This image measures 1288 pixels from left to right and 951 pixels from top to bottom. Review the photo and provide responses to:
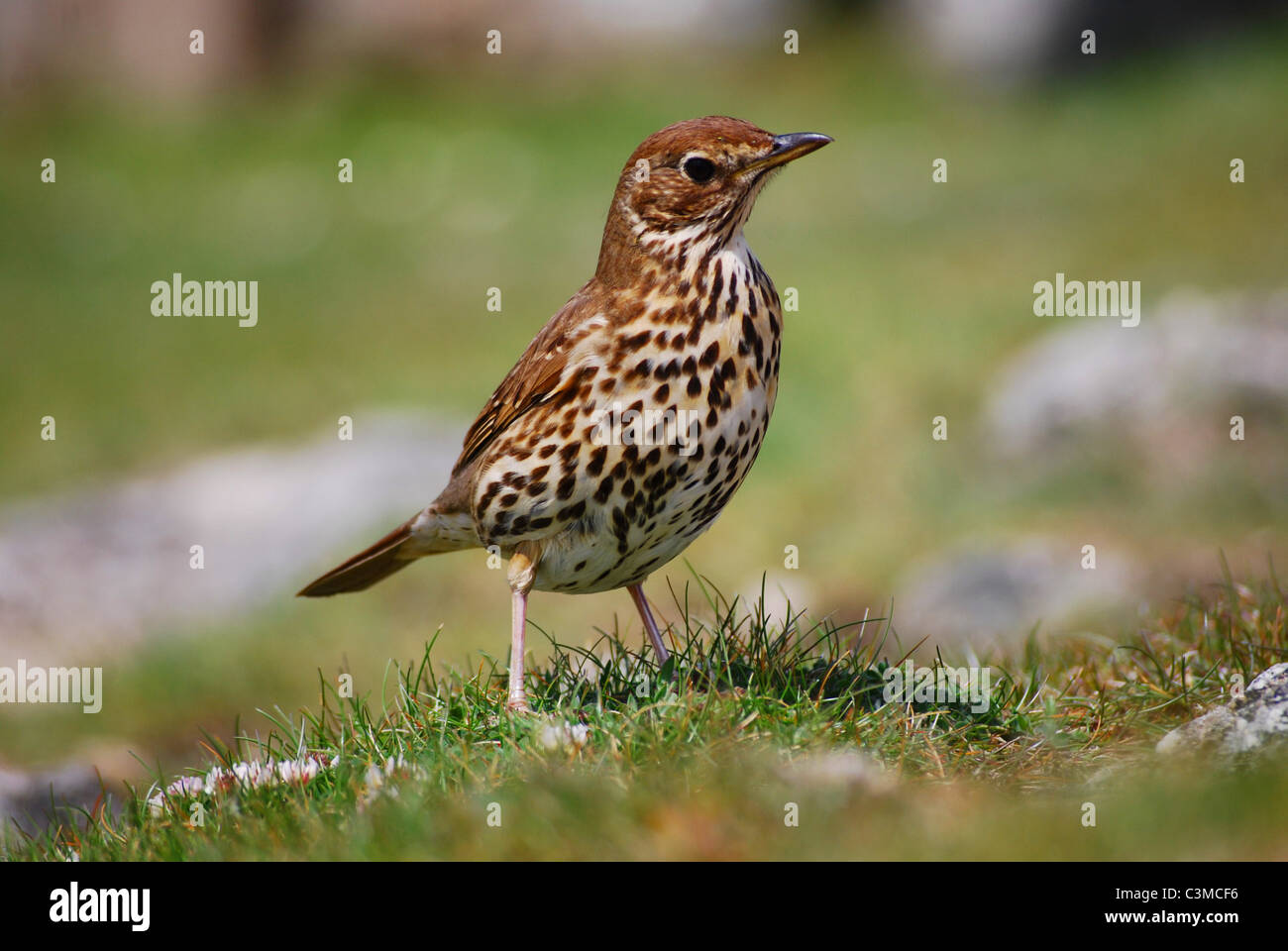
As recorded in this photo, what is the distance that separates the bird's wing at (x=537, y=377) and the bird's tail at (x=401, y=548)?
33cm

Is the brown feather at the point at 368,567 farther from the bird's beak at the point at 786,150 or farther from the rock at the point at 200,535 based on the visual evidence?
the rock at the point at 200,535

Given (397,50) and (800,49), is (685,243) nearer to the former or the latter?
(800,49)

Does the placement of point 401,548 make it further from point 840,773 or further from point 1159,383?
point 1159,383

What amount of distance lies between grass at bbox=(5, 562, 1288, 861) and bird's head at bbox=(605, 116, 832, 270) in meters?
1.51

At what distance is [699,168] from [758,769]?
236 centimetres

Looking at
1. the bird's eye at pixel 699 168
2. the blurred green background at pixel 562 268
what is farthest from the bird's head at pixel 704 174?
the blurred green background at pixel 562 268

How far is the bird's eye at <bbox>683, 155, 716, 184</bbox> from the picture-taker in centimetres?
591

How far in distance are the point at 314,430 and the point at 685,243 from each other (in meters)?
11.7

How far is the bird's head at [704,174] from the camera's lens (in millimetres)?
5898

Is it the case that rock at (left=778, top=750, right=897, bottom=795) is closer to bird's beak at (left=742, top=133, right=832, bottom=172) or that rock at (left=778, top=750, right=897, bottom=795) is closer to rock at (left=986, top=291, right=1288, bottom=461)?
bird's beak at (left=742, top=133, right=832, bottom=172)


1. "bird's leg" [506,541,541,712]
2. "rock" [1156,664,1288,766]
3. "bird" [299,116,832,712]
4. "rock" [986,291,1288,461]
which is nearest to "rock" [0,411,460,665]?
"rock" [986,291,1288,461]

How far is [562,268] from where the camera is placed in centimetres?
2098

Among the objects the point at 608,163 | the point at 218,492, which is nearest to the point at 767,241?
the point at 608,163

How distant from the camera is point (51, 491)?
54.9 ft
